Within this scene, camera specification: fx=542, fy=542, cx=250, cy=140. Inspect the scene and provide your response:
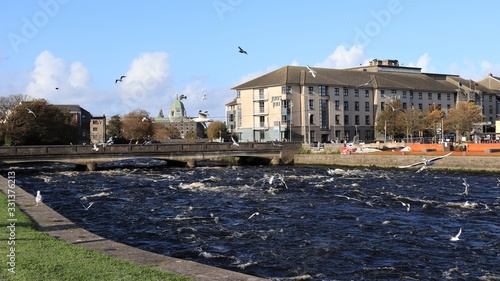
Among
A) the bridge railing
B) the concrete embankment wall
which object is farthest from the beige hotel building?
the concrete embankment wall

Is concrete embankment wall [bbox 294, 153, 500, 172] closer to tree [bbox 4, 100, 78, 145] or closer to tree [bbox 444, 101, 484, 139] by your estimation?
tree [bbox 444, 101, 484, 139]

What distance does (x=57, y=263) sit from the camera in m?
14.5

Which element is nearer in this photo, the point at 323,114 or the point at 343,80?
the point at 323,114

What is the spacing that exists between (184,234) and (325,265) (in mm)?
8928

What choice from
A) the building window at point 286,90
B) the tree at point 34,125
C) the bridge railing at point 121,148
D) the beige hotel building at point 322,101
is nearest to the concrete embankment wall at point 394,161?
the bridge railing at point 121,148

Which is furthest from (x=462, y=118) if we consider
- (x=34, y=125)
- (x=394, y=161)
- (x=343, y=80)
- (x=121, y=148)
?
(x=34, y=125)

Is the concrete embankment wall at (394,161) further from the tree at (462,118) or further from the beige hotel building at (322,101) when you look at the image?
the tree at (462,118)

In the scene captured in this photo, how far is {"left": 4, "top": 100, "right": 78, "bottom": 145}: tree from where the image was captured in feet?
388

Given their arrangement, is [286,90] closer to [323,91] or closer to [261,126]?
[323,91]

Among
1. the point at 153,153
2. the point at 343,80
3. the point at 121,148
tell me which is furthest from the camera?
the point at 343,80

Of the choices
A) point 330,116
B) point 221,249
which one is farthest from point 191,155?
point 221,249

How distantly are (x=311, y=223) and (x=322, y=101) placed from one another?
296ft

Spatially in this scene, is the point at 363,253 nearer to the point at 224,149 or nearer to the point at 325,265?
the point at 325,265

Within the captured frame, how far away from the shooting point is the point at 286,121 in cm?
11556
